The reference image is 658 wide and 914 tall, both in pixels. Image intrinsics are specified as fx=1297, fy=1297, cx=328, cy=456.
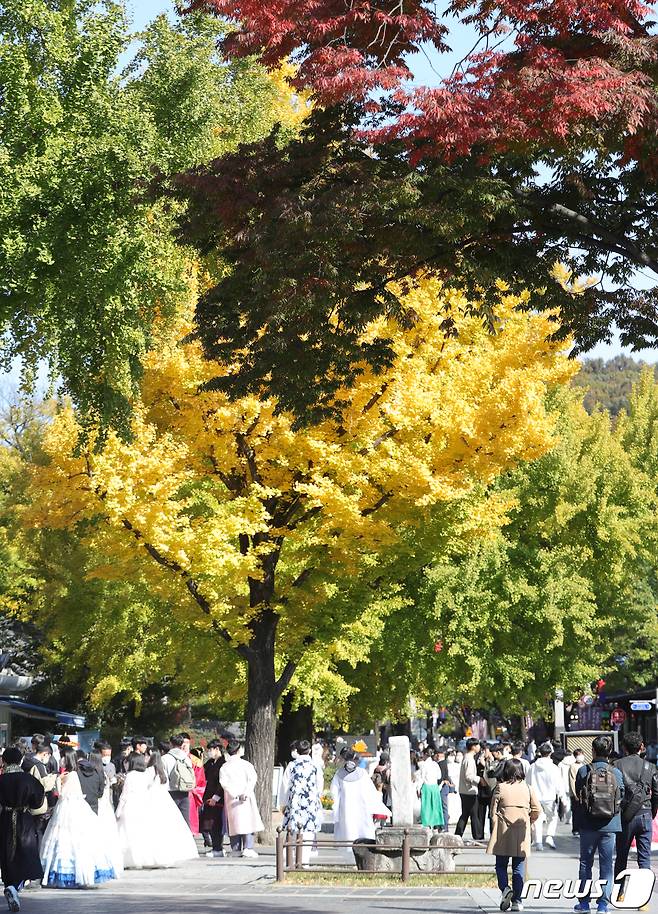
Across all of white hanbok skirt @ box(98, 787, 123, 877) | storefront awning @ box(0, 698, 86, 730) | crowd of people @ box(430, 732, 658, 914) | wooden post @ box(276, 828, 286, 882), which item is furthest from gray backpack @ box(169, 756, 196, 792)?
storefront awning @ box(0, 698, 86, 730)

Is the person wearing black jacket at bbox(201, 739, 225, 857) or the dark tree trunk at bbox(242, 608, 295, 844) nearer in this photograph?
the person wearing black jacket at bbox(201, 739, 225, 857)

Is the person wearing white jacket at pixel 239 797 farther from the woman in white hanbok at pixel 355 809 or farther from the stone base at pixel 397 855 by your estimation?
the stone base at pixel 397 855

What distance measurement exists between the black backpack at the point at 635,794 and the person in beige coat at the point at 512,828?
3.07 feet

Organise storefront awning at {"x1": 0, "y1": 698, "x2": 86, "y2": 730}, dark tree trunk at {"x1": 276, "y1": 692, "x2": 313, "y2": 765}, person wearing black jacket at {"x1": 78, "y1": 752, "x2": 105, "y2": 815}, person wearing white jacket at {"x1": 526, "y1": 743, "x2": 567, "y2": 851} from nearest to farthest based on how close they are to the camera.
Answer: person wearing black jacket at {"x1": 78, "y1": 752, "x2": 105, "y2": 815} → person wearing white jacket at {"x1": 526, "y1": 743, "x2": 567, "y2": 851} → dark tree trunk at {"x1": 276, "y1": 692, "x2": 313, "y2": 765} → storefront awning at {"x1": 0, "y1": 698, "x2": 86, "y2": 730}

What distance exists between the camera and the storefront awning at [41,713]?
36594 mm

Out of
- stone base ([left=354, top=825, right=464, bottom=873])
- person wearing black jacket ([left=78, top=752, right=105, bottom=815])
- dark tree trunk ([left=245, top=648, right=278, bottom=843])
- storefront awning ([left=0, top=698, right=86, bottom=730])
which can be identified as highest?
storefront awning ([left=0, top=698, right=86, bottom=730])

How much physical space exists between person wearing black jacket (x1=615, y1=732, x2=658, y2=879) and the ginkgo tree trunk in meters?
6.52

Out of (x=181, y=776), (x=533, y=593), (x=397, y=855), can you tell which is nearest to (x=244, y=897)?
(x=397, y=855)

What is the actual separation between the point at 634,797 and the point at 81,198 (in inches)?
394

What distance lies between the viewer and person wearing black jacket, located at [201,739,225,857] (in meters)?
20.0

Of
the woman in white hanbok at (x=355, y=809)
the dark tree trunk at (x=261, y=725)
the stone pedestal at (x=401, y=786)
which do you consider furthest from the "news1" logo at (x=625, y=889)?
the dark tree trunk at (x=261, y=725)

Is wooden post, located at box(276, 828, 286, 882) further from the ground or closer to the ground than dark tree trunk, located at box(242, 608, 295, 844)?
closer to the ground

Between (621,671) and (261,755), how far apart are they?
35.9 meters

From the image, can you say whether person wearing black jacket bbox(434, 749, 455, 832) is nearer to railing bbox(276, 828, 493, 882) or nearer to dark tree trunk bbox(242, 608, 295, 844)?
dark tree trunk bbox(242, 608, 295, 844)
